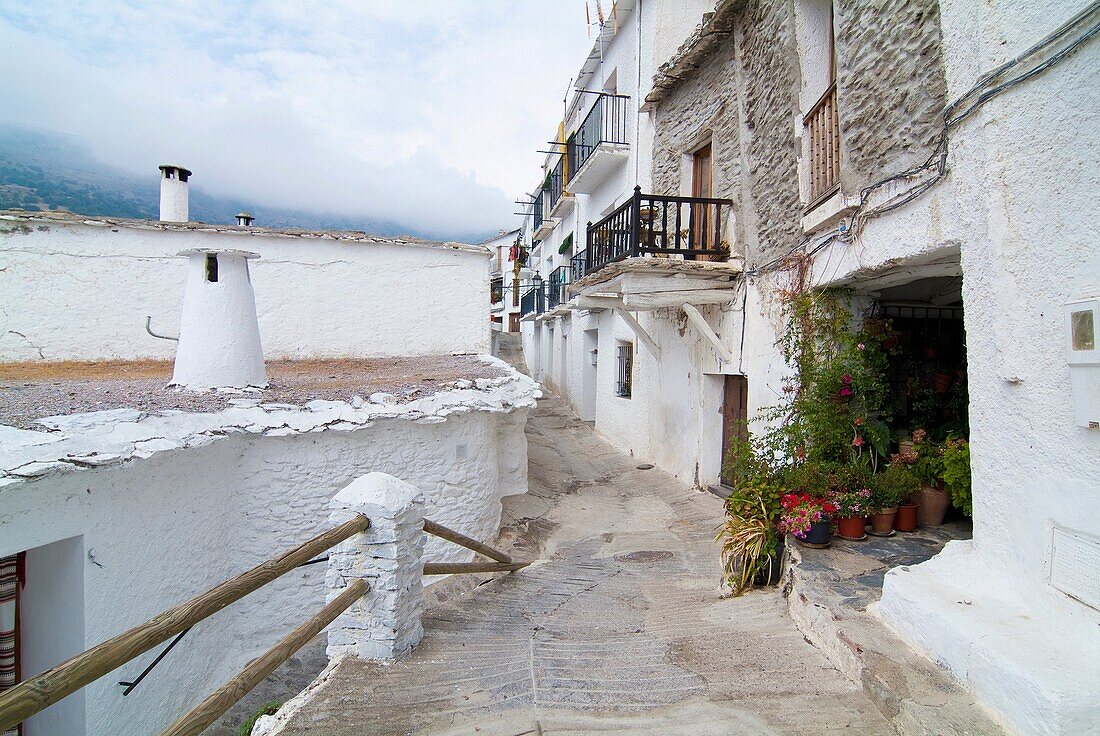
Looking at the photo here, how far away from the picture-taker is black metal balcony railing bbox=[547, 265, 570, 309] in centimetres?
1716

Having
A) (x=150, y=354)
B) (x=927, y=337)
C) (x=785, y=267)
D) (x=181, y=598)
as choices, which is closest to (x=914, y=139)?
(x=785, y=267)

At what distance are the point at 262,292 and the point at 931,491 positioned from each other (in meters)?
9.00

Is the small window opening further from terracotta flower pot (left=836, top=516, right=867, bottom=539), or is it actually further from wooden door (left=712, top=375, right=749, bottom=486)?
terracotta flower pot (left=836, top=516, right=867, bottom=539)

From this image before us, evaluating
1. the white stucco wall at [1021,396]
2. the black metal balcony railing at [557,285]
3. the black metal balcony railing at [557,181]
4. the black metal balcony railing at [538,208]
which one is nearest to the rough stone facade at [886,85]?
the white stucco wall at [1021,396]

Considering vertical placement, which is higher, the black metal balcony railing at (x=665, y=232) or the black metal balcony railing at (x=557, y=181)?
the black metal balcony railing at (x=557, y=181)

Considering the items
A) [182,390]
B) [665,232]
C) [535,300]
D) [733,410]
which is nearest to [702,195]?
[665,232]

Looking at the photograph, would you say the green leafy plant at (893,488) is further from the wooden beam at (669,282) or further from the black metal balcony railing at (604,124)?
the black metal balcony railing at (604,124)

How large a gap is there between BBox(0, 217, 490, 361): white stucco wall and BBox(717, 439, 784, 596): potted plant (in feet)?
A: 21.2

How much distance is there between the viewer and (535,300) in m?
22.0

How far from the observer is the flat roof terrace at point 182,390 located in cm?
416

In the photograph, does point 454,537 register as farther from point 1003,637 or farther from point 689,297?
point 689,297

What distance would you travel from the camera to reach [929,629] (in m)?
2.72

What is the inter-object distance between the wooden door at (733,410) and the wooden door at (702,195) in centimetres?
188

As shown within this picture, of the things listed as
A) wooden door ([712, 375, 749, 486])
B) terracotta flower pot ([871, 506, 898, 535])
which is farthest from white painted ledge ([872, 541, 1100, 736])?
wooden door ([712, 375, 749, 486])
